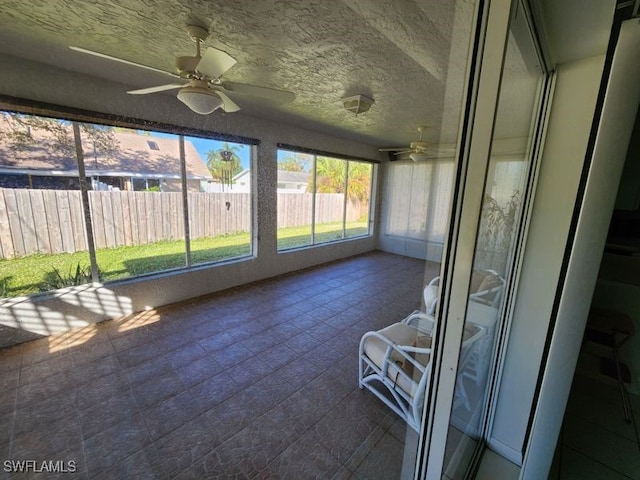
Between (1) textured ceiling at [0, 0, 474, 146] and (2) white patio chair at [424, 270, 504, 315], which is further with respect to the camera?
(1) textured ceiling at [0, 0, 474, 146]

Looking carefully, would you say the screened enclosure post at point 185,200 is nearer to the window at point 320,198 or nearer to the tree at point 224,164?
the tree at point 224,164

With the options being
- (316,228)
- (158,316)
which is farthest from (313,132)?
(158,316)

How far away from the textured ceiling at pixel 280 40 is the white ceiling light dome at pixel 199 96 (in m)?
0.33

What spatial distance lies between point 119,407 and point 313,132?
417cm

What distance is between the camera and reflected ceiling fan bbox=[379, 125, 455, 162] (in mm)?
777

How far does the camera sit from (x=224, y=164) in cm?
372

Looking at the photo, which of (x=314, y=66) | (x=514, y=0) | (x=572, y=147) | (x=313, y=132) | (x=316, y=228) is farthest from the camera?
(x=316, y=228)

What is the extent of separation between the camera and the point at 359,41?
1682 mm

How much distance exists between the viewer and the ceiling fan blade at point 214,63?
1.43 meters

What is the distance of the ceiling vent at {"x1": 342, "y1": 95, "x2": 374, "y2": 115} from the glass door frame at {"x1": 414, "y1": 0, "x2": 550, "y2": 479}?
209cm

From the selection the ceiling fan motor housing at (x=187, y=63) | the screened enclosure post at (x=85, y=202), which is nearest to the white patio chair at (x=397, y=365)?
the ceiling fan motor housing at (x=187, y=63)

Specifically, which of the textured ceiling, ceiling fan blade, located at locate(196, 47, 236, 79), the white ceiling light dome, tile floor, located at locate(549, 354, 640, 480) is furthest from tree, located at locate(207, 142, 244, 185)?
tile floor, located at locate(549, 354, 640, 480)

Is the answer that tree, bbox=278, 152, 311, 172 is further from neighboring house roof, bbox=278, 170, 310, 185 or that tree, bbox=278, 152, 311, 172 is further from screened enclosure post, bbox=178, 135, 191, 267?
screened enclosure post, bbox=178, 135, 191, 267

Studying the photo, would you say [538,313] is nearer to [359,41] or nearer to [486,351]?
[486,351]
